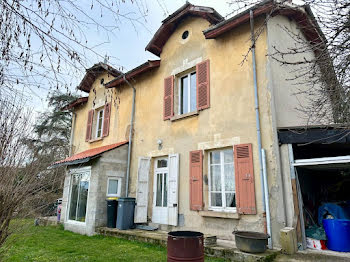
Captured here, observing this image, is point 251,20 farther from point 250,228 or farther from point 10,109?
point 10,109

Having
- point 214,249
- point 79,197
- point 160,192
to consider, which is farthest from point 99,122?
point 214,249

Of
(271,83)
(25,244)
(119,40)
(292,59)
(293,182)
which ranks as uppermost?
(292,59)

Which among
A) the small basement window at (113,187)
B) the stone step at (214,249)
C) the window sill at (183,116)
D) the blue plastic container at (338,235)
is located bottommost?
the stone step at (214,249)

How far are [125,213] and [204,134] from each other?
372cm

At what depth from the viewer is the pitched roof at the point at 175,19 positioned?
8344 millimetres

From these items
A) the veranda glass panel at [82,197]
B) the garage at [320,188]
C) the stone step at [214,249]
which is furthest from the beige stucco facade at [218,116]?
the veranda glass panel at [82,197]

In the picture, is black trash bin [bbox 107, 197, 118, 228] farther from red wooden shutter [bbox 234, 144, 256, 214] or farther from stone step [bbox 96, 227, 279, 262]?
red wooden shutter [bbox 234, 144, 256, 214]

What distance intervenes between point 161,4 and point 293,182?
16.6 feet

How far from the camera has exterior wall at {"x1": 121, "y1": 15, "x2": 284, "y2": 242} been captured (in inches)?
257

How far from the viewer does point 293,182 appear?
598cm

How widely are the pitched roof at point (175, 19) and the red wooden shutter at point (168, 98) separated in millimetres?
1633

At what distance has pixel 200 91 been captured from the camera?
27.1 feet

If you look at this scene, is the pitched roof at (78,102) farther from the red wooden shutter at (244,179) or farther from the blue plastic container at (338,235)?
the blue plastic container at (338,235)

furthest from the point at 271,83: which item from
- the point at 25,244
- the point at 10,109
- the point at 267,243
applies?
the point at 25,244
